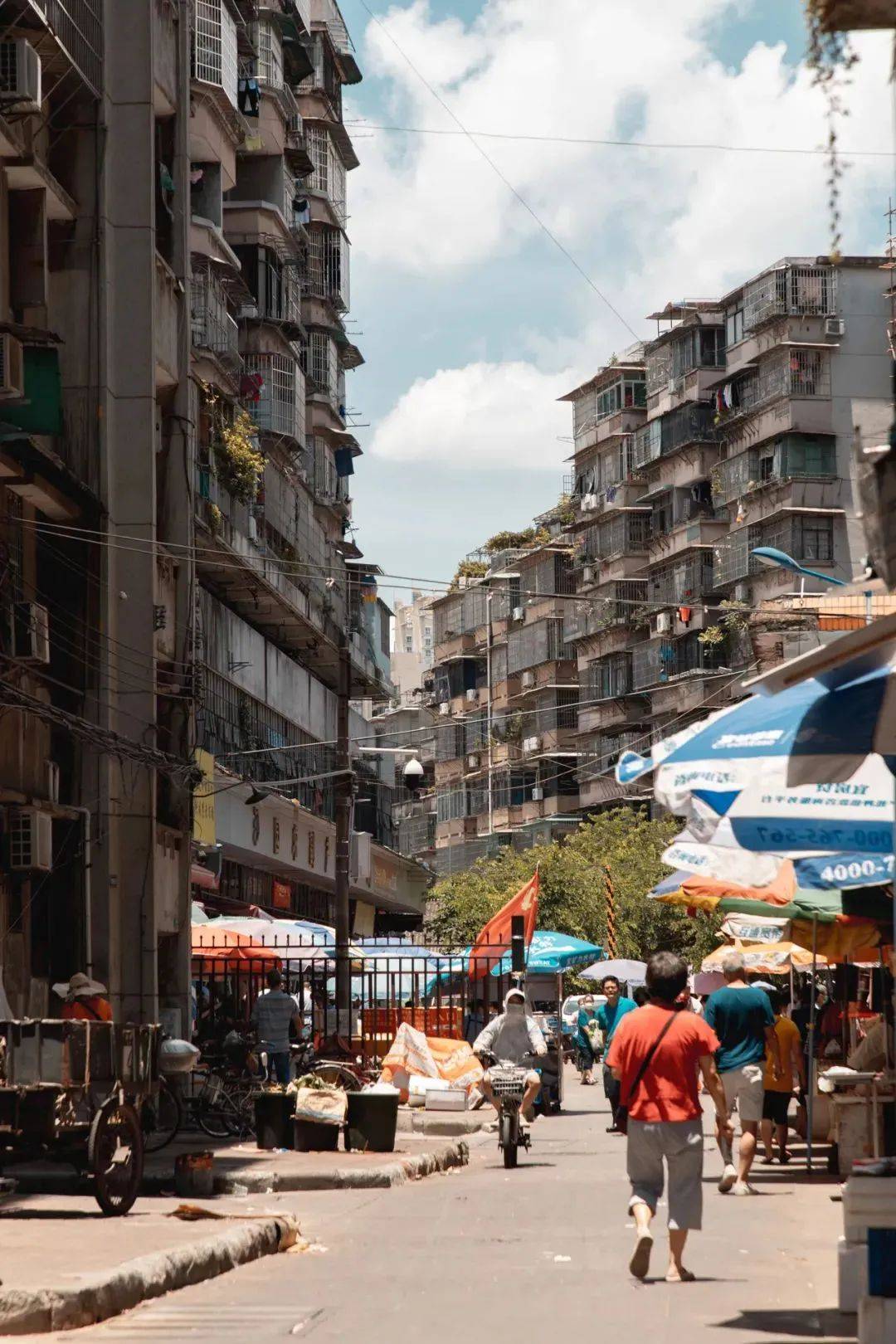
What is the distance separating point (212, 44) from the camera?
38.8 metres

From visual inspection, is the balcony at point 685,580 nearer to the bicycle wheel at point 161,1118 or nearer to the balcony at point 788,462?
the balcony at point 788,462

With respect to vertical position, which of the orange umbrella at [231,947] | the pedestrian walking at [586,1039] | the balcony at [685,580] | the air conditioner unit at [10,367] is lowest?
the pedestrian walking at [586,1039]

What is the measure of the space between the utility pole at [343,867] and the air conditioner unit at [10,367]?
435 inches

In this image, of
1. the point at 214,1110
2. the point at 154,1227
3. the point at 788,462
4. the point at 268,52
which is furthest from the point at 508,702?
the point at 154,1227

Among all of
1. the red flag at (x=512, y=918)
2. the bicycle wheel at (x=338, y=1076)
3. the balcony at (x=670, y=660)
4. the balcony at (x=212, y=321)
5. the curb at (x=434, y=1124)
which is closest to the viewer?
the bicycle wheel at (x=338, y=1076)

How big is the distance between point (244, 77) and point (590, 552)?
49409mm

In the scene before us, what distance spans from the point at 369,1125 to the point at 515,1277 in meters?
9.94

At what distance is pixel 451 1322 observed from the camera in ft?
32.0

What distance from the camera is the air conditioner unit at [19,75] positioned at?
23266 mm

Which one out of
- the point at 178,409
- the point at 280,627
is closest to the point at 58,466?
the point at 178,409

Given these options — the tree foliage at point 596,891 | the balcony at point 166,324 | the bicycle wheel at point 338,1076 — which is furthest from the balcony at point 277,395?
the bicycle wheel at point 338,1076

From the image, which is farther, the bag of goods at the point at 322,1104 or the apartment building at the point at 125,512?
the apartment building at the point at 125,512

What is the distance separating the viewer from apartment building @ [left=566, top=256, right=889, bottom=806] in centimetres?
7494

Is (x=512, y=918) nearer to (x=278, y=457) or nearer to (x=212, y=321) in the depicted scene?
(x=212, y=321)
